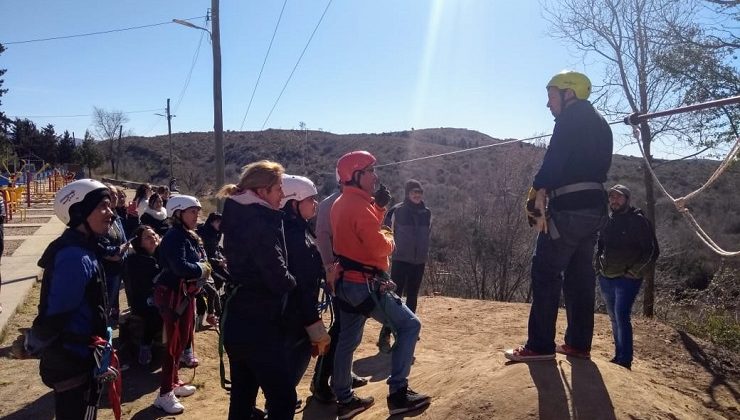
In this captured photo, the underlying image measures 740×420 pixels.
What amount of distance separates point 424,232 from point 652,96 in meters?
6.17

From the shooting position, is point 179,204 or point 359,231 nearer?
point 359,231

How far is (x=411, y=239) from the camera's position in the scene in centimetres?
691

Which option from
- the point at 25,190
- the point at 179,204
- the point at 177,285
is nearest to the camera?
the point at 177,285

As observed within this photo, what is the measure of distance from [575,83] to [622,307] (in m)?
2.77

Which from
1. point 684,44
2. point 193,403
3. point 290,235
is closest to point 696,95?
point 684,44

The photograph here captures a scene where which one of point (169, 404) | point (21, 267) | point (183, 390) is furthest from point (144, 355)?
point (21, 267)

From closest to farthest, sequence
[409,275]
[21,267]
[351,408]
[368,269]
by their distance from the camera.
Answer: [368,269] < [351,408] < [409,275] < [21,267]

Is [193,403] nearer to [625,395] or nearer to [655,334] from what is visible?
[625,395]

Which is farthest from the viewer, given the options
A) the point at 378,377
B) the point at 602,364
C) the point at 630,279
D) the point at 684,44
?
the point at 684,44

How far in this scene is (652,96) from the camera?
10234 mm

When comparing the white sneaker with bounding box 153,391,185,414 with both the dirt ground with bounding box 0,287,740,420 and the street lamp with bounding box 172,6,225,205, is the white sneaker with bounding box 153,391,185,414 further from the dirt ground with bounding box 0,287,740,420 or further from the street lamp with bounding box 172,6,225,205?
the street lamp with bounding box 172,6,225,205

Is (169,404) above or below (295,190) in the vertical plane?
below

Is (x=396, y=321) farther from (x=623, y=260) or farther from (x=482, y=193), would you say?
(x=482, y=193)

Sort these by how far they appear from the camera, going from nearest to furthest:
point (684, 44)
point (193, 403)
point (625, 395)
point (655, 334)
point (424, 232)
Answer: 1. point (625, 395)
2. point (193, 403)
3. point (424, 232)
4. point (655, 334)
5. point (684, 44)
